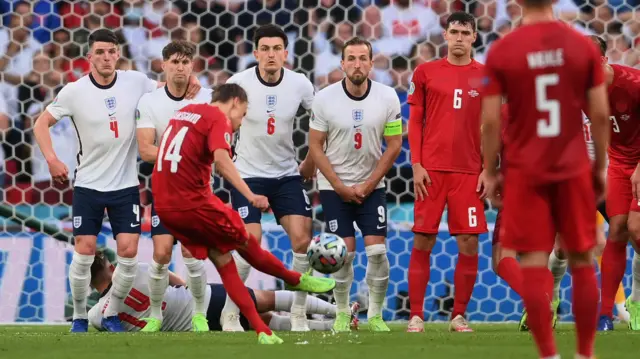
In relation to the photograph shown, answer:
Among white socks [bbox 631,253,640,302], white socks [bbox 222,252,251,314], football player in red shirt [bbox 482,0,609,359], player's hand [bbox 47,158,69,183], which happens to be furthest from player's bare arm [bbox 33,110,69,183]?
football player in red shirt [bbox 482,0,609,359]

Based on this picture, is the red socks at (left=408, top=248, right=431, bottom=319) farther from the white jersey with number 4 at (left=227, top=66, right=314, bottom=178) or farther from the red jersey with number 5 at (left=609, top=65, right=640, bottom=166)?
the red jersey with number 5 at (left=609, top=65, right=640, bottom=166)

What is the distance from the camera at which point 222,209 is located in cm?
634

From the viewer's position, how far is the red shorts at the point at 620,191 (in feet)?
24.2

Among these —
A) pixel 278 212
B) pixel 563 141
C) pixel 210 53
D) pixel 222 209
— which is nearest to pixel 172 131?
pixel 222 209

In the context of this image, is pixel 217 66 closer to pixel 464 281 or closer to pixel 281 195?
pixel 281 195

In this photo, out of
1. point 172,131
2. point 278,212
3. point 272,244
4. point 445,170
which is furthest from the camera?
point 272,244

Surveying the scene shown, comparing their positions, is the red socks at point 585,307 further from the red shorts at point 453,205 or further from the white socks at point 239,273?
the white socks at point 239,273

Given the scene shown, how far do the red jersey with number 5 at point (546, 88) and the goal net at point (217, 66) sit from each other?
16.5ft

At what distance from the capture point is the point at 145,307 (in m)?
8.16

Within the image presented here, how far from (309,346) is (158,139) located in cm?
274

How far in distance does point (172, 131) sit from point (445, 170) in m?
1.94

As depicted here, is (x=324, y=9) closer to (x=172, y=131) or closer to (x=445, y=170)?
(x=445, y=170)

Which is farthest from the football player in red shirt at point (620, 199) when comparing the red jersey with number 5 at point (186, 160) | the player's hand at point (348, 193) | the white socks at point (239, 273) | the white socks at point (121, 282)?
the white socks at point (121, 282)

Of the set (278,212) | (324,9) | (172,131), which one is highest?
(324,9)
